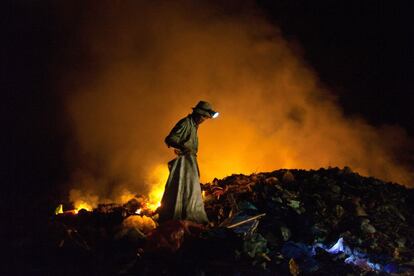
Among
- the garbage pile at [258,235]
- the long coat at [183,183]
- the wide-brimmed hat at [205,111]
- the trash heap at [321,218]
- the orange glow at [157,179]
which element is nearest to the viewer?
the garbage pile at [258,235]

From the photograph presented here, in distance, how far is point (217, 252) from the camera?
6.92 m

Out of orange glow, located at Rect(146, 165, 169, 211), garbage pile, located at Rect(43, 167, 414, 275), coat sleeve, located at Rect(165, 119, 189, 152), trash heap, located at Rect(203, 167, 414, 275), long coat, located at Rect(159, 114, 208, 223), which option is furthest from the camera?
orange glow, located at Rect(146, 165, 169, 211)

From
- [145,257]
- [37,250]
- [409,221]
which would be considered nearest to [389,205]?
[409,221]

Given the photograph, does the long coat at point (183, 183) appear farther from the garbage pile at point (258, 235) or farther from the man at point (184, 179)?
the garbage pile at point (258, 235)

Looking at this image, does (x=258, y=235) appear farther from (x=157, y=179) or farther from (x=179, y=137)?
(x=157, y=179)

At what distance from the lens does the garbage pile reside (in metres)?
6.72

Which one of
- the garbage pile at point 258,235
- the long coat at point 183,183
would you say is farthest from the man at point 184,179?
the garbage pile at point 258,235

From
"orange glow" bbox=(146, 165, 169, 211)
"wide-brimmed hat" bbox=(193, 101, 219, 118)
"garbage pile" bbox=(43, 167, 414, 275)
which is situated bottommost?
"garbage pile" bbox=(43, 167, 414, 275)

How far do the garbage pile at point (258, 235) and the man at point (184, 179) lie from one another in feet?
1.39

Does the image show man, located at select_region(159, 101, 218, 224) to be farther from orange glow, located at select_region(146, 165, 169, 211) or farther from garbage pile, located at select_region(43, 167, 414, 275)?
orange glow, located at select_region(146, 165, 169, 211)

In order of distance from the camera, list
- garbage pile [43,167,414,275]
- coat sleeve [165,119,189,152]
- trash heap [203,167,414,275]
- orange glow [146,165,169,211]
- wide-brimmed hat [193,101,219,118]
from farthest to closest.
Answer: orange glow [146,165,169,211] → wide-brimmed hat [193,101,219,118] → coat sleeve [165,119,189,152] → trash heap [203,167,414,275] → garbage pile [43,167,414,275]

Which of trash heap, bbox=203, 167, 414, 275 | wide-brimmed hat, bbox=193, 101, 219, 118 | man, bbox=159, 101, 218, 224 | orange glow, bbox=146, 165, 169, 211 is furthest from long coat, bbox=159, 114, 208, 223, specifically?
orange glow, bbox=146, 165, 169, 211

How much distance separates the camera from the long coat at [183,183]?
7.85 metres

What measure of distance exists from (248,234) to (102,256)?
257 cm
